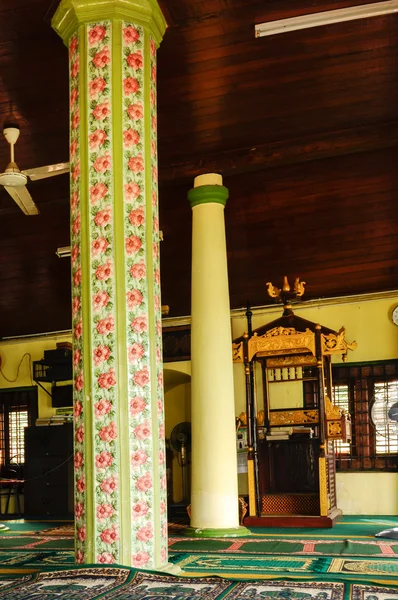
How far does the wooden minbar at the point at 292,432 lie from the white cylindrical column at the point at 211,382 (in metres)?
1.32

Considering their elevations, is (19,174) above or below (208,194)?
below

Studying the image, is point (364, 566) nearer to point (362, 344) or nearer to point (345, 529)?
point (345, 529)

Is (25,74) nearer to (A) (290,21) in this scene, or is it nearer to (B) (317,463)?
(A) (290,21)

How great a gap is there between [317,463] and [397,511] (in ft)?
4.71

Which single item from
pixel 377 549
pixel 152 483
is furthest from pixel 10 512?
pixel 152 483

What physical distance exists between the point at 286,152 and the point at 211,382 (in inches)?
112

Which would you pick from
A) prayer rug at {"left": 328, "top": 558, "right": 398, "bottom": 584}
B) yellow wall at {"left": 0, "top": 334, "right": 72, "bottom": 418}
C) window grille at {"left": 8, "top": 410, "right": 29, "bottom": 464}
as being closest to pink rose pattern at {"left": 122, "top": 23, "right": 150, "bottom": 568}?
prayer rug at {"left": 328, "top": 558, "right": 398, "bottom": 584}

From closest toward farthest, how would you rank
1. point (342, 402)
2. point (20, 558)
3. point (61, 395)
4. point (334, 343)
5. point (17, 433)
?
point (20, 558) < point (334, 343) < point (342, 402) < point (61, 395) < point (17, 433)

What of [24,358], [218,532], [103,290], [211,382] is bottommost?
[218,532]

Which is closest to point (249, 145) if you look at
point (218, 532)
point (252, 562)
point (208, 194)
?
point (208, 194)

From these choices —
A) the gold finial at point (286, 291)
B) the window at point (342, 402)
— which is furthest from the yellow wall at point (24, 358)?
the window at point (342, 402)

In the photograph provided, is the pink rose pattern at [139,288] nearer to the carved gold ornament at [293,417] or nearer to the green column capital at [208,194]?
the green column capital at [208,194]

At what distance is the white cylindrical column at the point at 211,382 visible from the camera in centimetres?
811

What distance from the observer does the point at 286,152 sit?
901 cm
